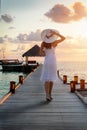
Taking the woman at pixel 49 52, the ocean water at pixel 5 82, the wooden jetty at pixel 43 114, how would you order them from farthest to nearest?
the ocean water at pixel 5 82 < the woman at pixel 49 52 < the wooden jetty at pixel 43 114

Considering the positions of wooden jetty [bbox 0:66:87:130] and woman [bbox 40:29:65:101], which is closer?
wooden jetty [bbox 0:66:87:130]

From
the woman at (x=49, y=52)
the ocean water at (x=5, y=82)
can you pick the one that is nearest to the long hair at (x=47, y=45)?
the woman at (x=49, y=52)

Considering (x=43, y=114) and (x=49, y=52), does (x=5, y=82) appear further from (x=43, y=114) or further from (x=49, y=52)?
(x=43, y=114)

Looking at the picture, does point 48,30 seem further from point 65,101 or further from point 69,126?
point 69,126

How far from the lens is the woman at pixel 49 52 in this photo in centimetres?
1006

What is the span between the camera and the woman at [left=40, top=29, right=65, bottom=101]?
33.0ft

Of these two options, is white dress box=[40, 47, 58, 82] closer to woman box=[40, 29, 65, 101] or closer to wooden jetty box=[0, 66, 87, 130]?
woman box=[40, 29, 65, 101]

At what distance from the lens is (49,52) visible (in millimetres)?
10180

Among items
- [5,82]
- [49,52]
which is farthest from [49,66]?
[5,82]

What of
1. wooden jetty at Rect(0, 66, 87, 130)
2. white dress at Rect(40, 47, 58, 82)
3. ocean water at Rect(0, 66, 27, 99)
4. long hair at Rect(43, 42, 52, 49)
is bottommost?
ocean water at Rect(0, 66, 27, 99)

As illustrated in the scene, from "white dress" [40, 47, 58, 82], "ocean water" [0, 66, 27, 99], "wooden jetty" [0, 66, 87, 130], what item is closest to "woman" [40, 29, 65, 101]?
"white dress" [40, 47, 58, 82]

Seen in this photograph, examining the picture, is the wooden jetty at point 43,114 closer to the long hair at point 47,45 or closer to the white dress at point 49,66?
the white dress at point 49,66

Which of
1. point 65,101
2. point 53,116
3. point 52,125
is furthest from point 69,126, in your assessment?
point 65,101

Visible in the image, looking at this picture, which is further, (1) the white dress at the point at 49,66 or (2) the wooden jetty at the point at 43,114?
(1) the white dress at the point at 49,66
